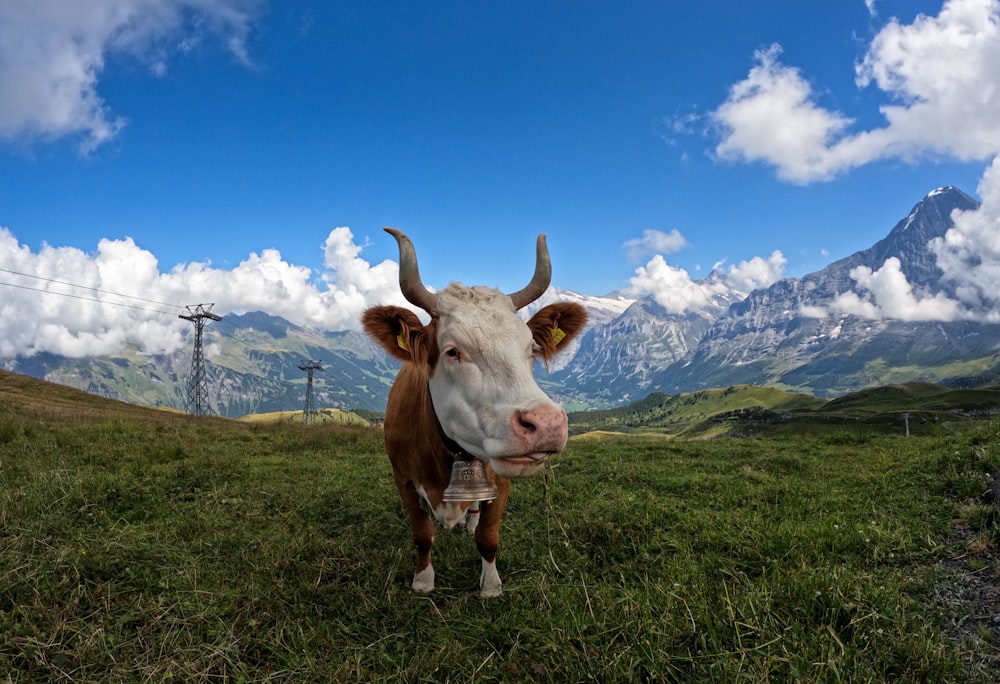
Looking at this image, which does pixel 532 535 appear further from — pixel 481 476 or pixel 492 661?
pixel 492 661

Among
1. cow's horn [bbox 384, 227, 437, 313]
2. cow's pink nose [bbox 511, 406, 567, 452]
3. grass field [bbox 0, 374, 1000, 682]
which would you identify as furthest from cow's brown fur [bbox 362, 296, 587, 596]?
cow's pink nose [bbox 511, 406, 567, 452]

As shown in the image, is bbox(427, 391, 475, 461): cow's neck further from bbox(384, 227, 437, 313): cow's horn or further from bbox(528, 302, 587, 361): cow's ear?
bbox(528, 302, 587, 361): cow's ear

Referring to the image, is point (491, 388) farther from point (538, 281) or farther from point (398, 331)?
point (538, 281)

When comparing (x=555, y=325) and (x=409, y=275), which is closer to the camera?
(x=409, y=275)

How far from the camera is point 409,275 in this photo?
4938 millimetres


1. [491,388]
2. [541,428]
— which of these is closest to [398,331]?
[491,388]

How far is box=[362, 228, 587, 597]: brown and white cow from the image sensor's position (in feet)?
13.0

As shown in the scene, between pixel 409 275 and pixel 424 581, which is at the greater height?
pixel 409 275

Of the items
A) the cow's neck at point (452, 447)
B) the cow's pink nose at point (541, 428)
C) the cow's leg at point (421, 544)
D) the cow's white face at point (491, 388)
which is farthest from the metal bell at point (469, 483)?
the cow's pink nose at point (541, 428)

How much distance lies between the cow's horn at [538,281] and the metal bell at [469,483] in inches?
67.2

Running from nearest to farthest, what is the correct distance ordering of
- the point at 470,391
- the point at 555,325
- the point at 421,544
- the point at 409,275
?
the point at 470,391
the point at 409,275
the point at 555,325
the point at 421,544

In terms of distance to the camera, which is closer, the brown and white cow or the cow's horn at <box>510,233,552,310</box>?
the brown and white cow

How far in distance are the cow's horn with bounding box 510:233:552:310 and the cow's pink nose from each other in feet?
5.79

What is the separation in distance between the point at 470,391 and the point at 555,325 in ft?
5.09
